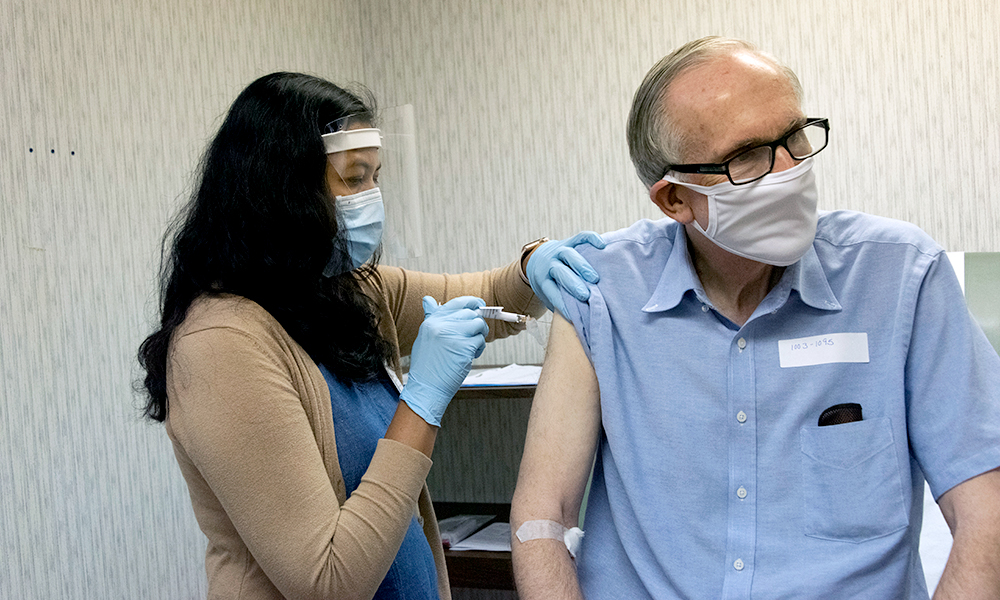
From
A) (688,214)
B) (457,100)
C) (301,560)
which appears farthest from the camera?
(457,100)

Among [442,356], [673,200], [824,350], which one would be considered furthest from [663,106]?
[442,356]

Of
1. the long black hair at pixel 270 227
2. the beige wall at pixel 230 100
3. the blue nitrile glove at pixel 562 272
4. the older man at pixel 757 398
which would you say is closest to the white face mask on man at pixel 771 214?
the older man at pixel 757 398

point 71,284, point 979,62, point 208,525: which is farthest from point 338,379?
point 979,62

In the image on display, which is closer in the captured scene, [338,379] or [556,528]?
[556,528]

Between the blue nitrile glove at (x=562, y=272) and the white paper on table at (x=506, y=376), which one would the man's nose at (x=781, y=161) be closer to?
the blue nitrile glove at (x=562, y=272)

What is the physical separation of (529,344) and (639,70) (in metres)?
1.10

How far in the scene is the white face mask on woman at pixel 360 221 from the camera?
1.35 m

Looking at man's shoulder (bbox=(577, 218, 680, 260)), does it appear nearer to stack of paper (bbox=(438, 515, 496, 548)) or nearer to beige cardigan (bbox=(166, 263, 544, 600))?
beige cardigan (bbox=(166, 263, 544, 600))

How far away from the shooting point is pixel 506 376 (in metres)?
2.68

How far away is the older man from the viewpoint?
1107 millimetres

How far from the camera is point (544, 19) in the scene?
3.12 metres

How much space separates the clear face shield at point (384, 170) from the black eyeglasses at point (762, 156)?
1.76 ft

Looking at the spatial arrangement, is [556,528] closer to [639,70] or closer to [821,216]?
[821,216]

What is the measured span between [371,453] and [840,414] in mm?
716
